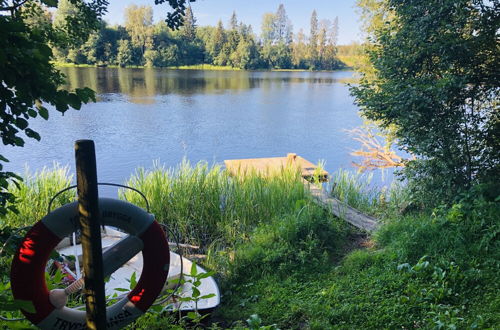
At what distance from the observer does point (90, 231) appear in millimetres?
1225

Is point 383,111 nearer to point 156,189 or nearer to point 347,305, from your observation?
point 347,305

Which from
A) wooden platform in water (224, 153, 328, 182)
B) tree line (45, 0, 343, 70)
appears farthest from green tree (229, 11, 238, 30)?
wooden platform in water (224, 153, 328, 182)

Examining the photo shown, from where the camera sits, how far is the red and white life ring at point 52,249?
1.34 metres

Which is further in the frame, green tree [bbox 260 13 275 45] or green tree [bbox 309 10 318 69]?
green tree [bbox 260 13 275 45]

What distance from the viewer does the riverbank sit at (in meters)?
2.57

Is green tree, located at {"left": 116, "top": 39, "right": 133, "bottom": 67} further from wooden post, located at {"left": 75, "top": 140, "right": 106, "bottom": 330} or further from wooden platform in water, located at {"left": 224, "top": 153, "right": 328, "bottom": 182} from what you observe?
wooden post, located at {"left": 75, "top": 140, "right": 106, "bottom": 330}

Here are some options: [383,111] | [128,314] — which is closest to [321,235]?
[383,111]

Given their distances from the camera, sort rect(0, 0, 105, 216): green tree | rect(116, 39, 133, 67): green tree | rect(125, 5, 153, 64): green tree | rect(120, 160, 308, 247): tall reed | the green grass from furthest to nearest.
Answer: rect(116, 39, 133, 67): green tree, rect(125, 5, 153, 64): green tree, rect(120, 160, 308, 247): tall reed, the green grass, rect(0, 0, 105, 216): green tree

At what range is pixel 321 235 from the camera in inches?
167

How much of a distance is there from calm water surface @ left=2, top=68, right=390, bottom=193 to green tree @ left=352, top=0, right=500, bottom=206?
21.8ft

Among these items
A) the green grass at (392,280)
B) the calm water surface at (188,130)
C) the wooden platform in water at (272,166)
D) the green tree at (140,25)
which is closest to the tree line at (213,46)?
the green tree at (140,25)

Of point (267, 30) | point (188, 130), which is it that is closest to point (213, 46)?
point (267, 30)

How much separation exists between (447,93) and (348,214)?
1956mm

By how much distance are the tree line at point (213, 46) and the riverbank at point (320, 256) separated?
98.2 ft
